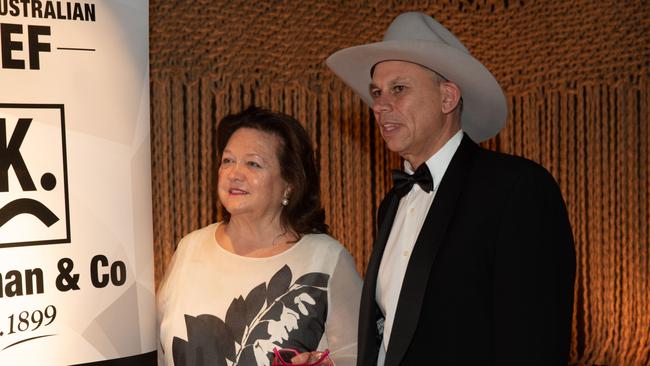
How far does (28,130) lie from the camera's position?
2.08m

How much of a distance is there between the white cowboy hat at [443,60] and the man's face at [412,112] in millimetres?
38

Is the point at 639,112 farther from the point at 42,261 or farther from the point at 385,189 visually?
the point at 42,261

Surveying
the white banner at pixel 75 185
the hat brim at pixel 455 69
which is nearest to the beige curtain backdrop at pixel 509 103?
the white banner at pixel 75 185

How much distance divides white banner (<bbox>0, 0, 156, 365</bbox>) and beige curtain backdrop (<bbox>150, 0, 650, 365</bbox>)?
28.1 inches

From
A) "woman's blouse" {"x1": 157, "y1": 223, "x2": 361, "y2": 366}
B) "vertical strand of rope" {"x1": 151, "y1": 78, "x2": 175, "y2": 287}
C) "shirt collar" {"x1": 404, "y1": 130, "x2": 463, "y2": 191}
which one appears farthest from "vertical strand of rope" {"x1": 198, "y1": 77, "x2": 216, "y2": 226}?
"shirt collar" {"x1": 404, "y1": 130, "x2": 463, "y2": 191}

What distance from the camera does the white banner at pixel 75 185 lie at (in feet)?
6.81

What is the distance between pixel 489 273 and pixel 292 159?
3.10 ft

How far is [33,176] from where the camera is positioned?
2096 mm

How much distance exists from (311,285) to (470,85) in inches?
31.2

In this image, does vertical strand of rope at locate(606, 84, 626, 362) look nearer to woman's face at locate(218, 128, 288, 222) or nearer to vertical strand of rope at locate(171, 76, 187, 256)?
woman's face at locate(218, 128, 288, 222)

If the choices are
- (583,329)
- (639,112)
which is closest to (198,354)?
(583,329)

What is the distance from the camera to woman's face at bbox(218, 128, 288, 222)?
2.52 meters

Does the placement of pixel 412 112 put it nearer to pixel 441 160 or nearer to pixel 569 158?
pixel 441 160

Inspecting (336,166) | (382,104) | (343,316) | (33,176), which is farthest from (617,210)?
(33,176)
